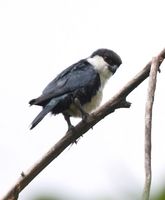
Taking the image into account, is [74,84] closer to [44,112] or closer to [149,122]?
[44,112]

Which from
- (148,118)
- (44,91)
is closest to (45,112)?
(44,91)

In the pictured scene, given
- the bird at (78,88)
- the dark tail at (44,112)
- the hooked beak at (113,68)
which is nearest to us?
the dark tail at (44,112)

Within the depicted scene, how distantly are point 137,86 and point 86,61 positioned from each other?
3201 mm

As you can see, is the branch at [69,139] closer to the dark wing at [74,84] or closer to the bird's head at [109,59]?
the dark wing at [74,84]

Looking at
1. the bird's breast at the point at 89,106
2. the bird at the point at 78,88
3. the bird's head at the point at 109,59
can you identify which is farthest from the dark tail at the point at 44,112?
the bird's head at the point at 109,59

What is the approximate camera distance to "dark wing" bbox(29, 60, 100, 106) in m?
4.68

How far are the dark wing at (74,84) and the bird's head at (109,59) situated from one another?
22 cm

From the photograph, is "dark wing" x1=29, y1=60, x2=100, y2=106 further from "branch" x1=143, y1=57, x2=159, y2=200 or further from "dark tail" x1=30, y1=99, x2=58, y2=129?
"branch" x1=143, y1=57, x2=159, y2=200

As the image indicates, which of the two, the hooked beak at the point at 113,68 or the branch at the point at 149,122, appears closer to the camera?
the branch at the point at 149,122

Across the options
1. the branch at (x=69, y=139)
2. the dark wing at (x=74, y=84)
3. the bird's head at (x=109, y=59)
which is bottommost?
the bird's head at (x=109, y=59)

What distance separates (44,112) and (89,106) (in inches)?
20.5

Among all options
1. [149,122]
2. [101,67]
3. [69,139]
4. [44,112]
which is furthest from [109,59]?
[149,122]

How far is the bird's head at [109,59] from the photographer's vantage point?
5.55 m

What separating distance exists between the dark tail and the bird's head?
1062 mm
